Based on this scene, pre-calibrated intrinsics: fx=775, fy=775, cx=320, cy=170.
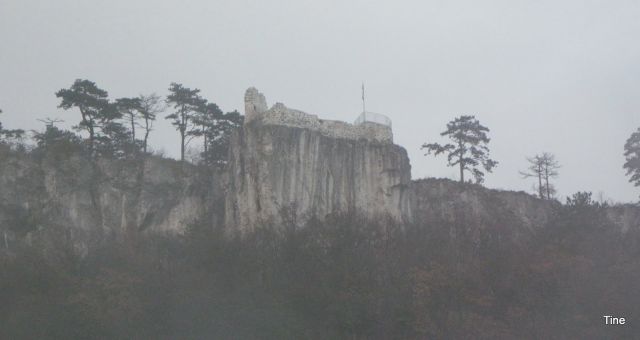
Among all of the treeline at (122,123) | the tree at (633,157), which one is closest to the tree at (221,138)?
the treeline at (122,123)

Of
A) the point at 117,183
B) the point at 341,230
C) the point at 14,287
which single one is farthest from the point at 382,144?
the point at 14,287

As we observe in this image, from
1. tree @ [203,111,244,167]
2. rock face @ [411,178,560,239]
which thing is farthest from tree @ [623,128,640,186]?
tree @ [203,111,244,167]

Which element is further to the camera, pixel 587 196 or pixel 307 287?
pixel 587 196

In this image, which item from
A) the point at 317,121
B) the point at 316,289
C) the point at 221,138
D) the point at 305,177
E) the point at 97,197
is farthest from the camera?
the point at 221,138

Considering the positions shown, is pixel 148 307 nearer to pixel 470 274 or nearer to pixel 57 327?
pixel 57 327

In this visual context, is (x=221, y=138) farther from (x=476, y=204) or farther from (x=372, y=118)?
(x=476, y=204)

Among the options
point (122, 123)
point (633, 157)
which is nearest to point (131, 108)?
point (122, 123)

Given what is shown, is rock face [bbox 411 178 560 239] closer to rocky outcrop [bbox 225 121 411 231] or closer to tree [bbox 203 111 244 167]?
rocky outcrop [bbox 225 121 411 231]
